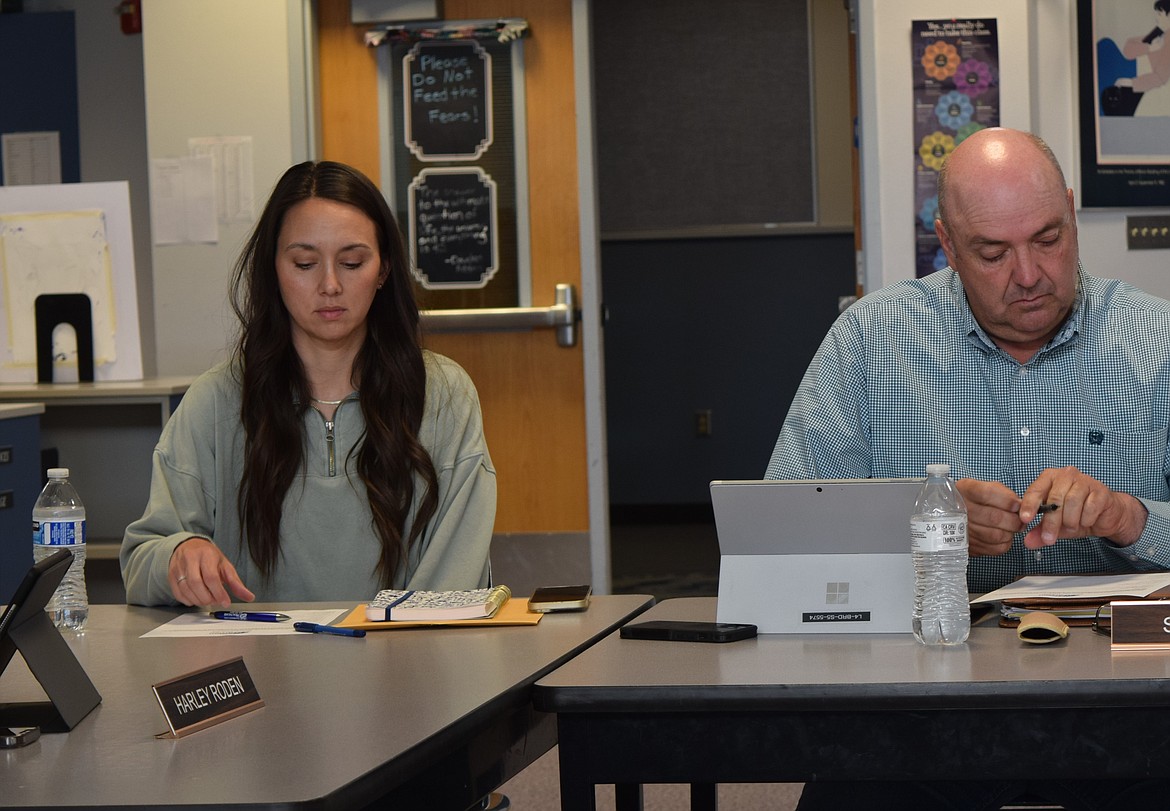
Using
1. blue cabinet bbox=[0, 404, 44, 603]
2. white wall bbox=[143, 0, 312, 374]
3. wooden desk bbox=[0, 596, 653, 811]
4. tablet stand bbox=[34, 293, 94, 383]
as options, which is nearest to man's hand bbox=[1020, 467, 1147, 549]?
wooden desk bbox=[0, 596, 653, 811]

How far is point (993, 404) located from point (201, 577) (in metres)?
1.17

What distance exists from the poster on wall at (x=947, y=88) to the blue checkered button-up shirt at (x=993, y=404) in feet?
5.40

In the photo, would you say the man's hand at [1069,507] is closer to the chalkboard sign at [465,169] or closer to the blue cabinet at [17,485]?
the blue cabinet at [17,485]

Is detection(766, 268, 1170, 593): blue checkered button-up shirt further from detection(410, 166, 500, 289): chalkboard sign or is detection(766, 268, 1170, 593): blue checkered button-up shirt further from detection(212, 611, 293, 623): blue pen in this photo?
detection(410, 166, 500, 289): chalkboard sign

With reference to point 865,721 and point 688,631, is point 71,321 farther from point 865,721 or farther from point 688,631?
point 865,721

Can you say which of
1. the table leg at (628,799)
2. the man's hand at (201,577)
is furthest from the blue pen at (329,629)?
the table leg at (628,799)

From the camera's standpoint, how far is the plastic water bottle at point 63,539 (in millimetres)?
1756

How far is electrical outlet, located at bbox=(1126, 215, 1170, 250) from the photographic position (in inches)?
142

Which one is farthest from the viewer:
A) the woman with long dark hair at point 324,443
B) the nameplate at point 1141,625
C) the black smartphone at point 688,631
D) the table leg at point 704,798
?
the woman with long dark hair at point 324,443

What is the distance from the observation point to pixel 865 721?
126 centimetres

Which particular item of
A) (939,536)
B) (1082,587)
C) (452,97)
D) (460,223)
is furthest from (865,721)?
(452,97)

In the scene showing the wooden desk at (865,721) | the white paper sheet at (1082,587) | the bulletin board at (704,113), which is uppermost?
the bulletin board at (704,113)

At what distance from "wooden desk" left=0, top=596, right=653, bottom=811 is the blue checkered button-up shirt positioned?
578mm

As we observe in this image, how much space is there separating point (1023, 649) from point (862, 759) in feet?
0.80
